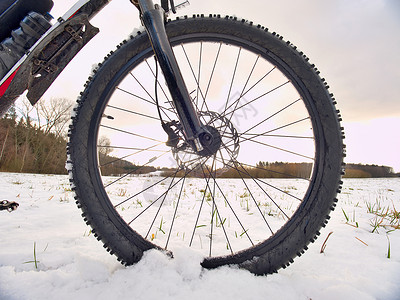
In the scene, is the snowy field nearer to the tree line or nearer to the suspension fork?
the suspension fork

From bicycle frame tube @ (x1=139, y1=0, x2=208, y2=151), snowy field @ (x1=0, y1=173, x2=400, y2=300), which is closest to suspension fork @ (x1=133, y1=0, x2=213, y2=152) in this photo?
bicycle frame tube @ (x1=139, y1=0, x2=208, y2=151)

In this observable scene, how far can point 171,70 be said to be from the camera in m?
1.04

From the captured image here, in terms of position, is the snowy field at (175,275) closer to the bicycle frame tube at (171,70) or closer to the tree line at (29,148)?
the bicycle frame tube at (171,70)

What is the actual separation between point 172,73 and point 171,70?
0.02 metres

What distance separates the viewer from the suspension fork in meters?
1.02

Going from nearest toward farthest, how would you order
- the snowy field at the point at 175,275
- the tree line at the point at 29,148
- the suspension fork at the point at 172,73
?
1. the snowy field at the point at 175,275
2. the suspension fork at the point at 172,73
3. the tree line at the point at 29,148

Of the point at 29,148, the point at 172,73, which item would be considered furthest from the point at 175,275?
the point at 29,148

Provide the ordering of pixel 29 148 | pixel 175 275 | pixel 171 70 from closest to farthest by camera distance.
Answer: pixel 175 275, pixel 171 70, pixel 29 148

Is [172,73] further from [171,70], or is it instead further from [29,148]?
[29,148]

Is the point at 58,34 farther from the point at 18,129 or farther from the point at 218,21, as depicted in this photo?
the point at 18,129

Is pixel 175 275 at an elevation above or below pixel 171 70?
below

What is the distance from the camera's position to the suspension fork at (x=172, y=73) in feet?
3.33

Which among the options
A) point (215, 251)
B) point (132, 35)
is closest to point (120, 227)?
point (215, 251)

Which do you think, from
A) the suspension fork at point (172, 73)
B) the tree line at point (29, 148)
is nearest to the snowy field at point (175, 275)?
the suspension fork at point (172, 73)
